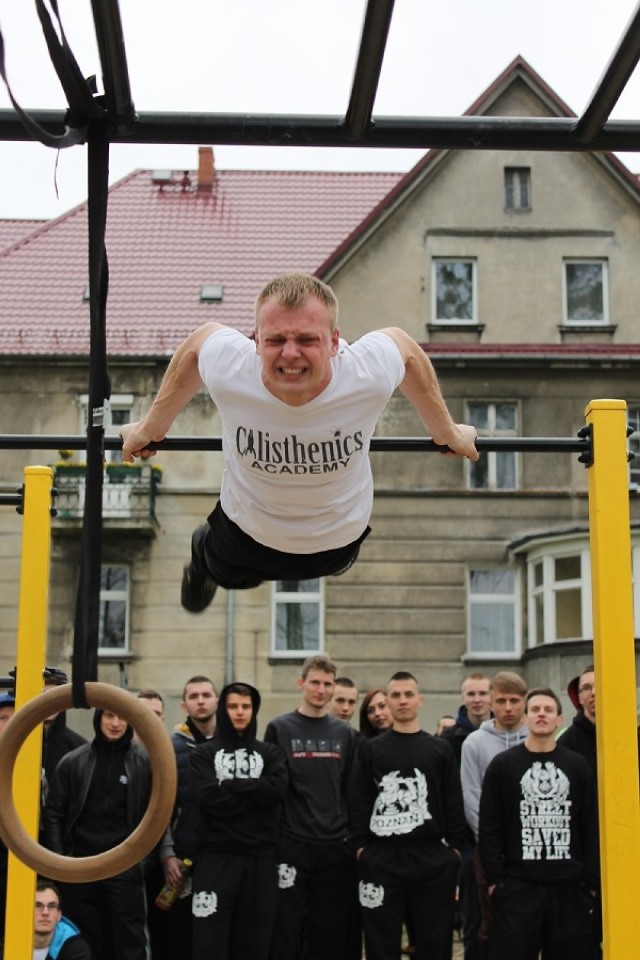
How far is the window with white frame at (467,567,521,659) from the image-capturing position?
23.1m

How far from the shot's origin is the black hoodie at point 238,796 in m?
7.03

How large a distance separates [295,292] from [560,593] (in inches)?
777

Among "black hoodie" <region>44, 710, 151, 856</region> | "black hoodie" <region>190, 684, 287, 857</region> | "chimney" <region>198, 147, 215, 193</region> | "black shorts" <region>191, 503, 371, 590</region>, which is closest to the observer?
"black shorts" <region>191, 503, 371, 590</region>

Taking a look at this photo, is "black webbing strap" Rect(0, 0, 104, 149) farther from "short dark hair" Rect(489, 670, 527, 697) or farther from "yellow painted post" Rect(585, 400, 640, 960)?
"short dark hair" Rect(489, 670, 527, 697)

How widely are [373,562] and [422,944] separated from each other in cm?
1616

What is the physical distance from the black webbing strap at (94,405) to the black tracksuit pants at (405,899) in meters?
4.39

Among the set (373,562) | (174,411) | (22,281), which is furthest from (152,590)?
(174,411)

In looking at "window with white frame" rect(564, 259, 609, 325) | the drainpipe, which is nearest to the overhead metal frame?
the drainpipe

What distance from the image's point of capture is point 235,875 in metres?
6.98

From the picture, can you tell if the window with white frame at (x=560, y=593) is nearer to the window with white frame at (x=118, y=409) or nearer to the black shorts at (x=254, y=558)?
the window with white frame at (x=118, y=409)

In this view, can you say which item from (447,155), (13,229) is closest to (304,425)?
(447,155)

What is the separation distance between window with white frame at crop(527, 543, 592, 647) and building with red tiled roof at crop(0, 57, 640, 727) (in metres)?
0.04

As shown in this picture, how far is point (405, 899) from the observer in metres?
6.98

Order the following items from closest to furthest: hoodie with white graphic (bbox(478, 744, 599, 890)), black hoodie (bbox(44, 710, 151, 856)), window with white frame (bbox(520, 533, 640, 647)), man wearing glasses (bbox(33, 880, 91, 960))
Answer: man wearing glasses (bbox(33, 880, 91, 960)) → hoodie with white graphic (bbox(478, 744, 599, 890)) → black hoodie (bbox(44, 710, 151, 856)) → window with white frame (bbox(520, 533, 640, 647))
